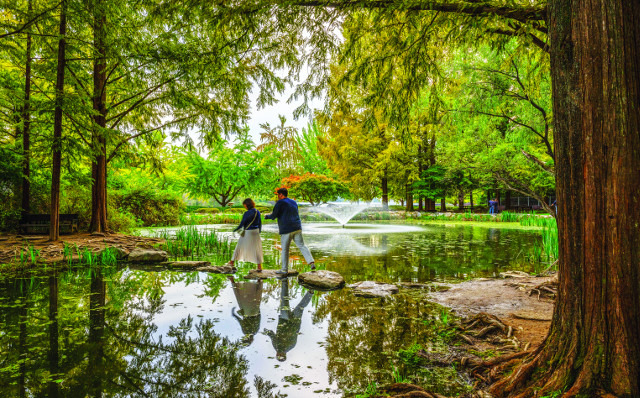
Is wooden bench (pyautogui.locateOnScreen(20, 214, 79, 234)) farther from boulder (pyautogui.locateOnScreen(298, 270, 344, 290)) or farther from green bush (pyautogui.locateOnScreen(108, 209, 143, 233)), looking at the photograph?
boulder (pyautogui.locateOnScreen(298, 270, 344, 290))

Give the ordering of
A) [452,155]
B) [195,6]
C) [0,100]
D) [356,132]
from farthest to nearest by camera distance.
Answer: [356,132] → [452,155] → [0,100] → [195,6]

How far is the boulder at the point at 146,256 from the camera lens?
8.71m

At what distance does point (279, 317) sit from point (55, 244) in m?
7.73

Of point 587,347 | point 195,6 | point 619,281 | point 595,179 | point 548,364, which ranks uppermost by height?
point 195,6

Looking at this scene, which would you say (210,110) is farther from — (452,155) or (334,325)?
(452,155)

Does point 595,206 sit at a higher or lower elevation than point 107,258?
higher

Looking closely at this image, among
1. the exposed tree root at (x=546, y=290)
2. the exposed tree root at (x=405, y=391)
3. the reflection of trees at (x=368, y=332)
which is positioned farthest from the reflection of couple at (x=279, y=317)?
the exposed tree root at (x=546, y=290)

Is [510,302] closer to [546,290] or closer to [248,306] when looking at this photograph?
[546,290]

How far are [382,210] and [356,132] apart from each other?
A: 23.5 feet

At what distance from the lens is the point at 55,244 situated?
872 cm

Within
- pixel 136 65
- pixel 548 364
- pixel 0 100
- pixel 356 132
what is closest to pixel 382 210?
pixel 356 132

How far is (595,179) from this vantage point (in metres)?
2.23

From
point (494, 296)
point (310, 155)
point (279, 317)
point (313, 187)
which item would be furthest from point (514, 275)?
point (310, 155)

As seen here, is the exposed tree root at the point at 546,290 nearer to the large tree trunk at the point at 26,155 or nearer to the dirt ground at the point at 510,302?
the dirt ground at the point at 510,302
